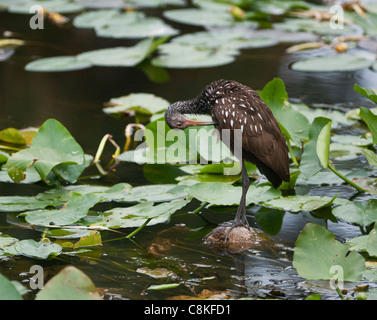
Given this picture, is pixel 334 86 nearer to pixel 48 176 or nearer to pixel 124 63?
pixel 124 63

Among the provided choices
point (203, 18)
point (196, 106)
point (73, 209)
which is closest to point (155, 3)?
point (203, 18)

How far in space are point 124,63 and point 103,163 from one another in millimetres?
2056

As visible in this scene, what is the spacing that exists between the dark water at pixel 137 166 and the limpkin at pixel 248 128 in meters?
0.32

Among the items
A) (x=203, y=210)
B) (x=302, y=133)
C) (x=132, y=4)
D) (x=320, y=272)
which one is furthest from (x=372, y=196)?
(x=132, y=4)

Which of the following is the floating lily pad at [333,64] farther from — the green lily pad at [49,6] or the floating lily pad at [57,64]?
the green lily pad at [49,6]

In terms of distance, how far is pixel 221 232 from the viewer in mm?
3727

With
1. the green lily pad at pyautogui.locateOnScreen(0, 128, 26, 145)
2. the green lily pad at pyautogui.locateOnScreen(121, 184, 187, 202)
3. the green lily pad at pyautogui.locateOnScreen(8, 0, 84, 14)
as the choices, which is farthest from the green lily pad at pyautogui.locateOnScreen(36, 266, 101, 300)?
the green lily pad at pyautogui.locateOnScreen(8, 0, 84, 14)

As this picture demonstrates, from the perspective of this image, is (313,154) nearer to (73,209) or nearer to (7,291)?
(73,209)

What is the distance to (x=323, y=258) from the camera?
3039mm

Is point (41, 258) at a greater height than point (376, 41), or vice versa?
point (376, 41)

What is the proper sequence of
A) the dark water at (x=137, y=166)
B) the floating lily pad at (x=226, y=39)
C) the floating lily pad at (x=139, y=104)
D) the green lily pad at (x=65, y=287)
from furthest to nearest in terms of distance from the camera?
the floating lily pad at (x=226, y=39), the floating lily pad at (x=139, y=104), the dark water at (x=137, y=166), the green lily pad at (x=65, y=287)

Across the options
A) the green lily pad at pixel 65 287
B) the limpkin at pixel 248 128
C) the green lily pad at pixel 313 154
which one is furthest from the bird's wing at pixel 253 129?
the green lily pad at pixel 65 287

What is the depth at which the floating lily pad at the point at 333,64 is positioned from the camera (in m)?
6.41
